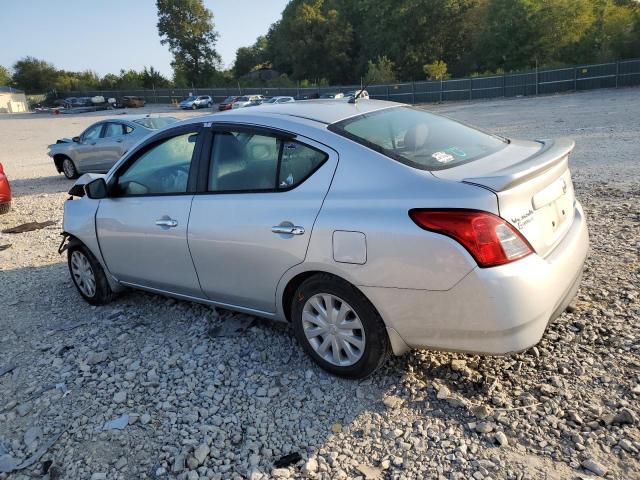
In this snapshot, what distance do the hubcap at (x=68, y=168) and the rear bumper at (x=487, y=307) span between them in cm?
1296

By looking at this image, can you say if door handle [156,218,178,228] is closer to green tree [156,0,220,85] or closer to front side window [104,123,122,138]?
front side window [104,123,122,138]

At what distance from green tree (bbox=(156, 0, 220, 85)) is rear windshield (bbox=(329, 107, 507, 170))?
292 feet

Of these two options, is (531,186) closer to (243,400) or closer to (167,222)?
(243,400)

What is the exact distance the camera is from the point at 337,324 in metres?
3.20

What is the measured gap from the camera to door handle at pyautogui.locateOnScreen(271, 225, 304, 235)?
3144 mm

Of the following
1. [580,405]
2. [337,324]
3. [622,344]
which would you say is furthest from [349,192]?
[622,344]

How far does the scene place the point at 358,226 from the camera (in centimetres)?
290

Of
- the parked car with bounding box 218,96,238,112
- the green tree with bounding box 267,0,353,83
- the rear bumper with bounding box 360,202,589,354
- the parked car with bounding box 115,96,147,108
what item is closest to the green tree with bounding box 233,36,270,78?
the green tree with bounding box 267,0,353,83

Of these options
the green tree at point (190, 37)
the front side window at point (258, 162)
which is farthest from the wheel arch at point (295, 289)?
the green tree at point (190, 37)

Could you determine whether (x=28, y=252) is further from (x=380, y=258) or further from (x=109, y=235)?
(x=380, y=258)

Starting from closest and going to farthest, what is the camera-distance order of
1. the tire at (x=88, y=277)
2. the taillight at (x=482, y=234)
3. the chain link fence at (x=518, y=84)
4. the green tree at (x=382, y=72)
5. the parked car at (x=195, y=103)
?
the taillight at (x=482, y=234)
the tire at (x=88, y=277)
the chain link fence at (x=518, y=84)
the parked car at (x=195, y=103)
the green tree at (x=382, y=72)

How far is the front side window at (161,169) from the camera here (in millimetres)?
3939

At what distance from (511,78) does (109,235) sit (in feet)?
144

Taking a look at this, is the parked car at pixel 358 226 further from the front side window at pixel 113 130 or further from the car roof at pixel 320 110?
the front side window at pixel 113 130
